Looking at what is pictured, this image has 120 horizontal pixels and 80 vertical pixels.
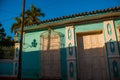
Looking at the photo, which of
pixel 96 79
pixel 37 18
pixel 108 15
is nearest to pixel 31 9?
pixel 37 18

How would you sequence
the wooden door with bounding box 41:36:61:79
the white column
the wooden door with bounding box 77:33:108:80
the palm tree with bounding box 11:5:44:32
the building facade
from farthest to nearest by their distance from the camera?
the palm tree with bounding box 11:5:44:32 < the wooden door with bounding box 41:36:61:79 < the white column < the wooden door with bounding box 77:33:108:80 < the building facade

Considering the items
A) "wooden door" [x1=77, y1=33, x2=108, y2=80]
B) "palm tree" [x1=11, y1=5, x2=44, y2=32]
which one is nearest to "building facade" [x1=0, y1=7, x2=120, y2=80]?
"wooden door" [x1=77, y1=33, x2=108, y2=80]

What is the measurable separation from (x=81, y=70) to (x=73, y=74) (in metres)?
0.70

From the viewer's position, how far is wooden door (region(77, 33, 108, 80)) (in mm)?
9438

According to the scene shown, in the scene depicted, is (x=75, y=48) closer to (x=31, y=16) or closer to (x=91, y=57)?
(x=91, y=57)

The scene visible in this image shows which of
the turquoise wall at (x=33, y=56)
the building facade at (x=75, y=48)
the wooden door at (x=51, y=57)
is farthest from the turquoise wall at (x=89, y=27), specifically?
the wooden door at (x=51, y=57)

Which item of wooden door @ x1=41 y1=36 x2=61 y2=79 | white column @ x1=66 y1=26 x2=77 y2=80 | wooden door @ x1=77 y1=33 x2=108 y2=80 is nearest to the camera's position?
wooden door @ x1=77 y1=33 x2=108 y2=80

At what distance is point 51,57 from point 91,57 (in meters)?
3.20

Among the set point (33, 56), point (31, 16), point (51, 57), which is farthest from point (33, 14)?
point (51, 57)

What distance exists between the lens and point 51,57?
Answer: 10.9 m

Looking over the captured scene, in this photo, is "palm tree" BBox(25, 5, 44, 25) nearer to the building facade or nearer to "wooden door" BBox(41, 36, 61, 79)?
the building facade

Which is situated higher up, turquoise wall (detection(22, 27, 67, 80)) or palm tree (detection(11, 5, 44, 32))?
palm tree (detection(11, 5, 44, 32))

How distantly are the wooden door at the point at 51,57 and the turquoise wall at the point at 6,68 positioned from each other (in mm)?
3197

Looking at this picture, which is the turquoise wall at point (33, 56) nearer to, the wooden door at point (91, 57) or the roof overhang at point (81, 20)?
the roof overhang at point (81, 20)
